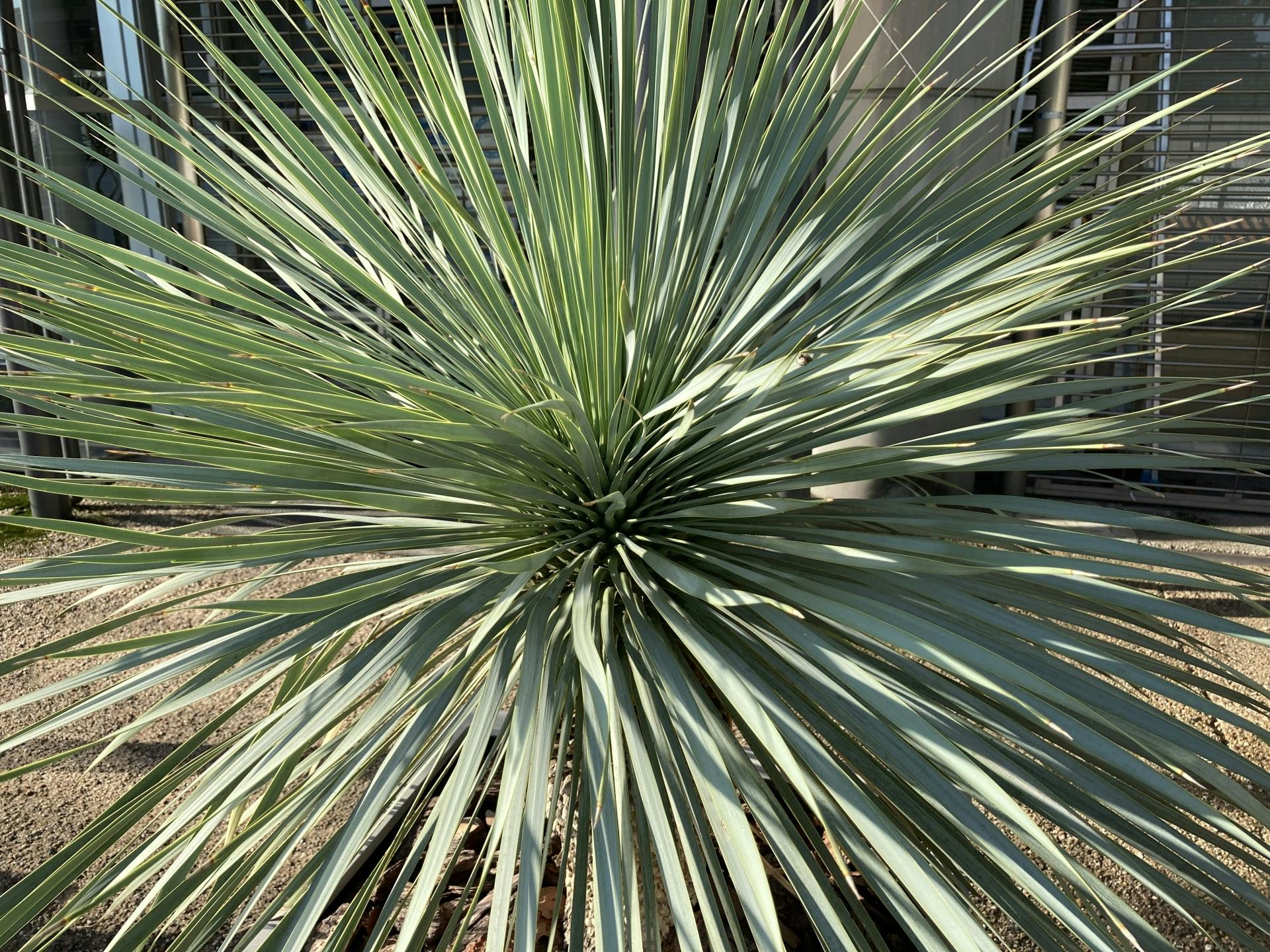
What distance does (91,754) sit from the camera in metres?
2.55

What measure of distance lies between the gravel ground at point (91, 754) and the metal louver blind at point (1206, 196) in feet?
1.87

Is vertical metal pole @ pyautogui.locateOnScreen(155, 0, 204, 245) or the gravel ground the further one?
vertical metal pole @ pyautogui.locateOnScreen(155, 0, 204, 245)

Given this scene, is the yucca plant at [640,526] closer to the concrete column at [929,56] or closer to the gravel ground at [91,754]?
the gravel ground at [91,754]

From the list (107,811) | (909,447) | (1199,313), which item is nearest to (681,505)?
(909,447)

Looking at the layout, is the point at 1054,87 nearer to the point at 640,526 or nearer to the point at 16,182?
the point at 640,526

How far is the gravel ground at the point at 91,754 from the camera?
1.95 m

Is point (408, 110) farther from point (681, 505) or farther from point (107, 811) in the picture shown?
point (107, 811)

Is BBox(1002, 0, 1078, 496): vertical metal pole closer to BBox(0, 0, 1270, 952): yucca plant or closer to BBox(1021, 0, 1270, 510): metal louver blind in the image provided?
BBox(1021, 0, 1270, 510): metal louver blind

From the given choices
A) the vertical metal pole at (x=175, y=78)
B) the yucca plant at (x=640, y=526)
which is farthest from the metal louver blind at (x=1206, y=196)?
the vertical metal pole at (x=175, y=78)

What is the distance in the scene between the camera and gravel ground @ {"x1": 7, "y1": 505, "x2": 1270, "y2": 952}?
1.95 meters

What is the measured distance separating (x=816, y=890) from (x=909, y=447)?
466 millimetres

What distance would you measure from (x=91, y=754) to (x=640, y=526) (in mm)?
2014

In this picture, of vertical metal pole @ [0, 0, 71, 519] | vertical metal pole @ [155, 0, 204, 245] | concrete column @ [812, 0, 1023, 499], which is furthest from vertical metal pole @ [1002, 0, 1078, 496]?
vertical metal pole @ [0, 0, 71, 519]

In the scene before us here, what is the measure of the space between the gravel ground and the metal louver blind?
1.87ft
